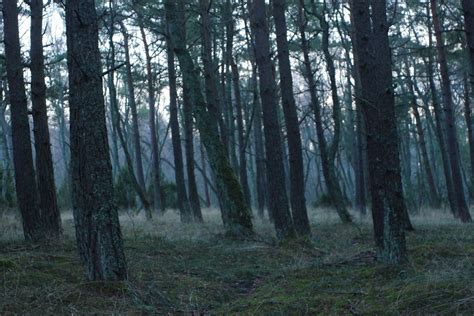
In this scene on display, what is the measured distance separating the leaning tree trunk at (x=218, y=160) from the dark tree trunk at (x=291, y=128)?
100 centimetres

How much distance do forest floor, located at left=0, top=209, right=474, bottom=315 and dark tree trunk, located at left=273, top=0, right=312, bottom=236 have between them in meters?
2.45

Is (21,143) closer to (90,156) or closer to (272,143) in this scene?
(272,143)

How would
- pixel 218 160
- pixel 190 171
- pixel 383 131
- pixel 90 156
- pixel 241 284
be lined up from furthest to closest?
pixel 190 171
pixel 218 160
pixel 241 284
pixel 383 131
pixel 90 156

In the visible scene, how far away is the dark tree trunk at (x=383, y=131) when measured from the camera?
669cm

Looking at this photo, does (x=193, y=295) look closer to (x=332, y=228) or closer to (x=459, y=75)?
(x=332, y=228)

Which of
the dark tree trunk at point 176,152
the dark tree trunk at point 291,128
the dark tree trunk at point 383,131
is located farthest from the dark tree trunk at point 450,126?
the dark tree trunk at point 383,131

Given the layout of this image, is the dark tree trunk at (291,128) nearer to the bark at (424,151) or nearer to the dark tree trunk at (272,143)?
the dark tree trunk at (272,143)

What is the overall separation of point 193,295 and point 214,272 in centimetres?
166

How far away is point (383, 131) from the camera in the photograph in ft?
22.3

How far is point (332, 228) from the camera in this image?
15.2m

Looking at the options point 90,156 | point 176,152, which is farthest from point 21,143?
point 176,152

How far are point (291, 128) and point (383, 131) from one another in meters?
5.51

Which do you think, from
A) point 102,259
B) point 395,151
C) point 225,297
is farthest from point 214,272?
point 395,151

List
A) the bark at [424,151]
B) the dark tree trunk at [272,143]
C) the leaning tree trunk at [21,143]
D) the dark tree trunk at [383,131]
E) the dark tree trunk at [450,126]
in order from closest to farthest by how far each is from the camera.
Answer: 1. the dark tree trunk at [383,131]
2. the leaning tree trunk at [21,143]
3. the dark tree trunk at [272,143]
4. the dark tree trunk at [450,126]
5. the bark at [424,151]
